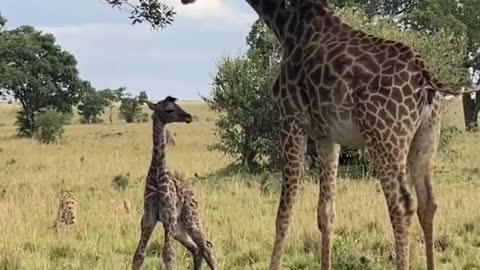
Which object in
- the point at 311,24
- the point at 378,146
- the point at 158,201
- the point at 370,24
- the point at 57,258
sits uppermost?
the point at 370,24

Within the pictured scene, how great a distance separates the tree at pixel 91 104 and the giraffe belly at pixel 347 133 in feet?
185

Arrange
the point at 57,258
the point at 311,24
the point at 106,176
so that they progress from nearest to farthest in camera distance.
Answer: the point at 311,24 < the point at 57,258 < the point at 106,176

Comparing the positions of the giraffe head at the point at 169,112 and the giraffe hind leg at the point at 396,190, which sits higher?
the giraffe head at the point at 169,112

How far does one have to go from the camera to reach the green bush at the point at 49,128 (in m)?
40.4

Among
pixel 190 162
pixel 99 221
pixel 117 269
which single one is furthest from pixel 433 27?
pixel 117 269

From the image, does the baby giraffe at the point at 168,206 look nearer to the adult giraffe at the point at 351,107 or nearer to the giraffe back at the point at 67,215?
the adult giraffe at the point at 351,107

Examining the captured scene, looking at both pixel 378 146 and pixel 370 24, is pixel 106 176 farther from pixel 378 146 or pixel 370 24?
pixel 378 146

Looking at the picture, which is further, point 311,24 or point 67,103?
point 67,103

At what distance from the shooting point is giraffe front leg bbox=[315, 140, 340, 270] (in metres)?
6.52

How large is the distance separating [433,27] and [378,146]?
31027mm

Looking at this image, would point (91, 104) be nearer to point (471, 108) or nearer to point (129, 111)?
point (129, 111)

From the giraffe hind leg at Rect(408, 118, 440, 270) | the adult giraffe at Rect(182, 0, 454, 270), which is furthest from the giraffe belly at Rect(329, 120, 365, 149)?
the giraffe hind leg at Rect(408, 118, 440, 270)

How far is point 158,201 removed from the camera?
715cm

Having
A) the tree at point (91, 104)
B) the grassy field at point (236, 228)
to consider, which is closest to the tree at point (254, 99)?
the grassy field at point (236, 228)
